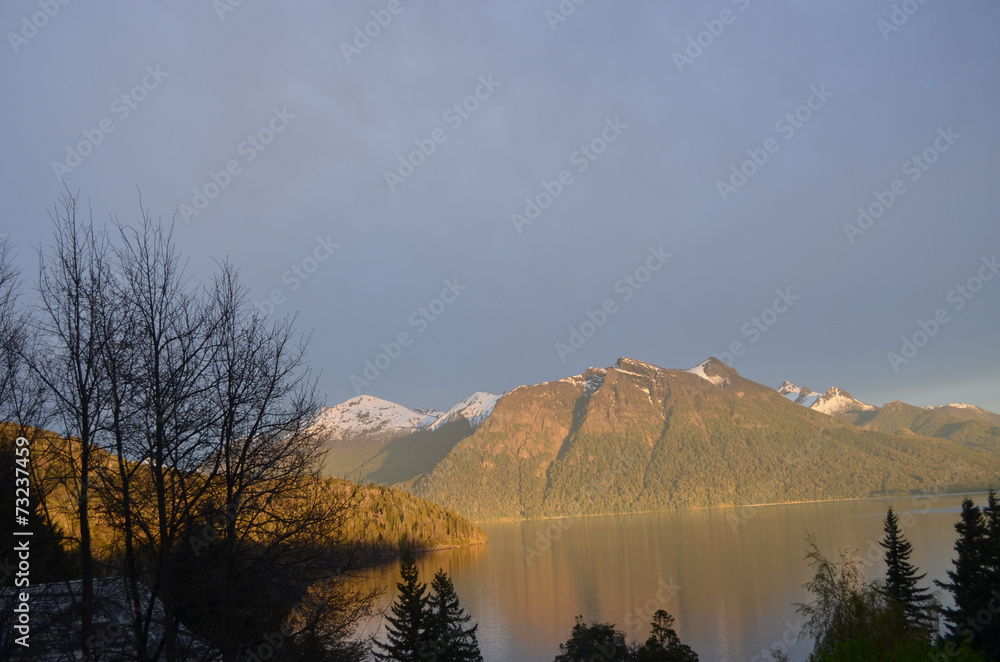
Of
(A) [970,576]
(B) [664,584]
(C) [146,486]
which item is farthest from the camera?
(B) [664,584]

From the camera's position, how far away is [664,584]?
93.2 metres

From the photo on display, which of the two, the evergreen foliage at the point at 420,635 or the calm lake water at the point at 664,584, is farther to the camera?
the calm lake water at the point at 664,584

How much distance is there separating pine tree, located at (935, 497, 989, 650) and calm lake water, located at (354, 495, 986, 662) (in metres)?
14.6

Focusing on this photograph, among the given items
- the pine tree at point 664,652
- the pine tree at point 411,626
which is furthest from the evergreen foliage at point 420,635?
the pine tree at point 664,652

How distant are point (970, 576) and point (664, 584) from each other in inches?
2261

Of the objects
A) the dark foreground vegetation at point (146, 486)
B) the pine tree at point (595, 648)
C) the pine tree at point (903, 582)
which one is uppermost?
the dark foreground vegetation at point (146, 486)

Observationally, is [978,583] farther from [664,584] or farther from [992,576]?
[664,584]

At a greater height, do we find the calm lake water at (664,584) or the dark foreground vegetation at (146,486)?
the dark foreground vegetation at (146,486)

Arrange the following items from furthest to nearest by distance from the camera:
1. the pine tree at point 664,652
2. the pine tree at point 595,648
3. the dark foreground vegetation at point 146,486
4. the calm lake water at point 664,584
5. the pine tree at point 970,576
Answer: the calm lake water at point 664,584 < the pine tree at point 970,576 < the pine tree at point 595,648 < the pine tree at point 664,652 < the dark foreground vegetation at point 146,486

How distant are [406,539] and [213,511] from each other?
128 meters

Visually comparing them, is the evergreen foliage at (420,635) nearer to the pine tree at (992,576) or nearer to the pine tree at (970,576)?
the pine tree at (992,576)

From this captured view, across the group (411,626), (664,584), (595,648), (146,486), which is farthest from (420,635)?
(664,584)

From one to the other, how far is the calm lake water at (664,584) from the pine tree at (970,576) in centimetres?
1464

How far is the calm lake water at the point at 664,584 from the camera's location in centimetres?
6034
